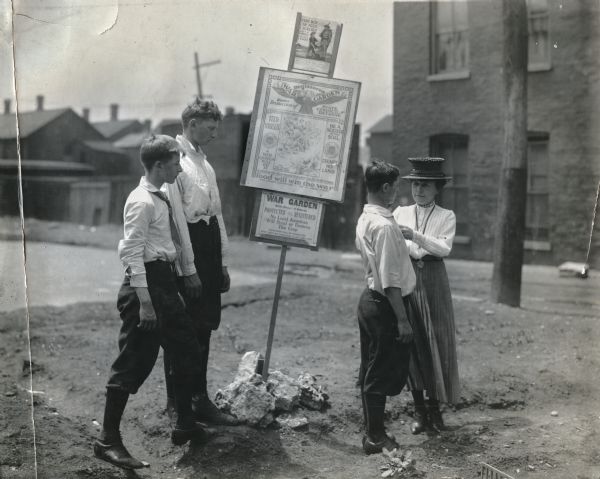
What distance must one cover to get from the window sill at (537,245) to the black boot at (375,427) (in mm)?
7032

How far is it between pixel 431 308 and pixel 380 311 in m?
0.61

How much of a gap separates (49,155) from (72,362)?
90.1ft

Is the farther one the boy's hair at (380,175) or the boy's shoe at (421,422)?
the boy's shoe at (421,422)

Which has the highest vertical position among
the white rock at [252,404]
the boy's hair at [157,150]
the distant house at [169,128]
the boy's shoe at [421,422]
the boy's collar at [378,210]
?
the distant house at [169,128]

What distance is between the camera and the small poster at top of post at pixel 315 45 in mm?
4293

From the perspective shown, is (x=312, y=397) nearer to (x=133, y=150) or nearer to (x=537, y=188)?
(x=537, y=188)

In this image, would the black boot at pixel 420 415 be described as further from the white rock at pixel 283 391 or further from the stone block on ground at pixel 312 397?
the white rock at pixel 283 391

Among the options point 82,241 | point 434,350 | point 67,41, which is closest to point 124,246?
point 67,41

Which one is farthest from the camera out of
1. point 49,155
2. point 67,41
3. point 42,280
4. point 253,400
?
point 49,155

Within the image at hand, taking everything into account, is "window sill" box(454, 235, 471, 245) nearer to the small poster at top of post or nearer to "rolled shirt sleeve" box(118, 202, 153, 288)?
the small poster at top of post

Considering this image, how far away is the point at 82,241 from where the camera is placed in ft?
50.3

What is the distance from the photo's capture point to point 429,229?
412 centimetres

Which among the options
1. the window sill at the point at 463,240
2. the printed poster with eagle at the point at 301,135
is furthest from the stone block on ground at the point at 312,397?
the window sill at the point at 463,240

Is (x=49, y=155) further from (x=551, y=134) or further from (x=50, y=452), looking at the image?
(x=50, y=452)
